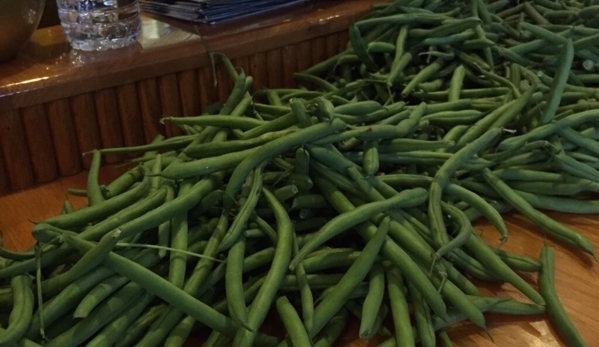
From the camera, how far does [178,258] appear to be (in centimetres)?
69

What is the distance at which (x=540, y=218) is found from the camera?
2.87 feet

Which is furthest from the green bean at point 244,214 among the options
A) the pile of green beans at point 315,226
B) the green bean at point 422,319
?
the green bean at point 422,319

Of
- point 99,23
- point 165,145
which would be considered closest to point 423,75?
point 165,145

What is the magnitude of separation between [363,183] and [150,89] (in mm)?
497

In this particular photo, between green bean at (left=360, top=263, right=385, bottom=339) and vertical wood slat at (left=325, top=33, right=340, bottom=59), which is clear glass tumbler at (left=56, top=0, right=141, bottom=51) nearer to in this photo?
vertical wood slat at (left=325, top=33, right=340, bottom=59)

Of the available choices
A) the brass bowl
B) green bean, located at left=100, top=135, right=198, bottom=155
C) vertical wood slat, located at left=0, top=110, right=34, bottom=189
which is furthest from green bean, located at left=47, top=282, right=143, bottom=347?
the brass bowl

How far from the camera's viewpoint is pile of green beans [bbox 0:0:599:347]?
2.12 feet

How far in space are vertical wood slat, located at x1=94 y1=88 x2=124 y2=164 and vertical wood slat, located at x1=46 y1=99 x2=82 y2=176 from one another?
0.05 m

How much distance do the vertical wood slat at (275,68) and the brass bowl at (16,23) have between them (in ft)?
1.40

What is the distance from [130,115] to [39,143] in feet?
0.52

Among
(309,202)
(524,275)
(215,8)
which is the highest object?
(215,8)

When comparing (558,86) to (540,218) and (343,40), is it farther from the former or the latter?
(343,40)

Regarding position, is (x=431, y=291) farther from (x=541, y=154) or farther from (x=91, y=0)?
(x=91, y=0)

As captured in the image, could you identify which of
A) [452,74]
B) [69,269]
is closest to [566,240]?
[452,74]
